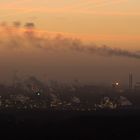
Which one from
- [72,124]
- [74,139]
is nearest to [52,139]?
[74,139]

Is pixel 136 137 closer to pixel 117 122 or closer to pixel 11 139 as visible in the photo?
pixel 11 139

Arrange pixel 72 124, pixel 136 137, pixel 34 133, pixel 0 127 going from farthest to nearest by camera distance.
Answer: pixel 72 124, pixel 0 127, pixel 34 133, pixel 136 137

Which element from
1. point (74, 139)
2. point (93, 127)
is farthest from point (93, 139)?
point (93, 127)

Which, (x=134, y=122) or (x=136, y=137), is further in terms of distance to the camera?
(x=134, y=122)

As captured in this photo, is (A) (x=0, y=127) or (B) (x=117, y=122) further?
(B) (x=117, y=122)

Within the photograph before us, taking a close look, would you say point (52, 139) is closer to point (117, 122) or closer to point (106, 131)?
point (106, 131)

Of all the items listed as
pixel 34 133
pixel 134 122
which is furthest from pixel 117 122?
pixel 34 133

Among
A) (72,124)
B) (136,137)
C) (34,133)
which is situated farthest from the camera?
(72,124)

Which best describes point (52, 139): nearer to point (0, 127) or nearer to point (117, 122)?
point (0, 127)
